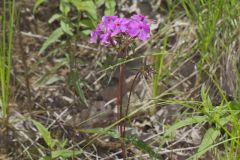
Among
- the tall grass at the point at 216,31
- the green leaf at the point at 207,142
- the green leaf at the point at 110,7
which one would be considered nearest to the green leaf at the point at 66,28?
the green leaf at the point at 110,7

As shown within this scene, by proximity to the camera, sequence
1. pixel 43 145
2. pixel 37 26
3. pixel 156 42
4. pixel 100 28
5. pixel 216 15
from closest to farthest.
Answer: pixel 100 28 → pixel 216 15 → pixel 43 145 → pixel 156 42 → pixel 37 26

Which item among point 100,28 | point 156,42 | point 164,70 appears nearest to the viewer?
point 100,28

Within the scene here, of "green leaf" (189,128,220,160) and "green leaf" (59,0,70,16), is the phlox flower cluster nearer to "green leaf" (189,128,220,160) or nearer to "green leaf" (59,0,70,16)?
"green leaf" (189,128,220,160)

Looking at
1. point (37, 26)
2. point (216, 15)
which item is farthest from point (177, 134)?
point (37, 26)

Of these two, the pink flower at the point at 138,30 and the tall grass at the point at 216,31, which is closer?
the pink flower at the point at 138,30

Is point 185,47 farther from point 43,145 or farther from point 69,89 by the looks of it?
point 43,145

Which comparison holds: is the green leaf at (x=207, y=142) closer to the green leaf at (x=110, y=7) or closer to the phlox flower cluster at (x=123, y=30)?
the phlox flower cluster at (x=123, y=30)

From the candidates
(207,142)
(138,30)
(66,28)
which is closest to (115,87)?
(66,28)

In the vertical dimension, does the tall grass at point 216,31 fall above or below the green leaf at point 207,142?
above

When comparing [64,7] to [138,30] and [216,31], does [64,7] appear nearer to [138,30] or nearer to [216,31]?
[216,31]

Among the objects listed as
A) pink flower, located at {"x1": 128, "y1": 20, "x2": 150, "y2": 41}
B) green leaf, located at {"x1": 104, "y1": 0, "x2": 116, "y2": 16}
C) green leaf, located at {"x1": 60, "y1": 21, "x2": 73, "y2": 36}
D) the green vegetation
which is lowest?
the green vegetation

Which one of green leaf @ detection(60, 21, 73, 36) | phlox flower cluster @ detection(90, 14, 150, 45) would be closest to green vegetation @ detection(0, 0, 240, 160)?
green leaf @ detection(60, 21, 73, 36)
